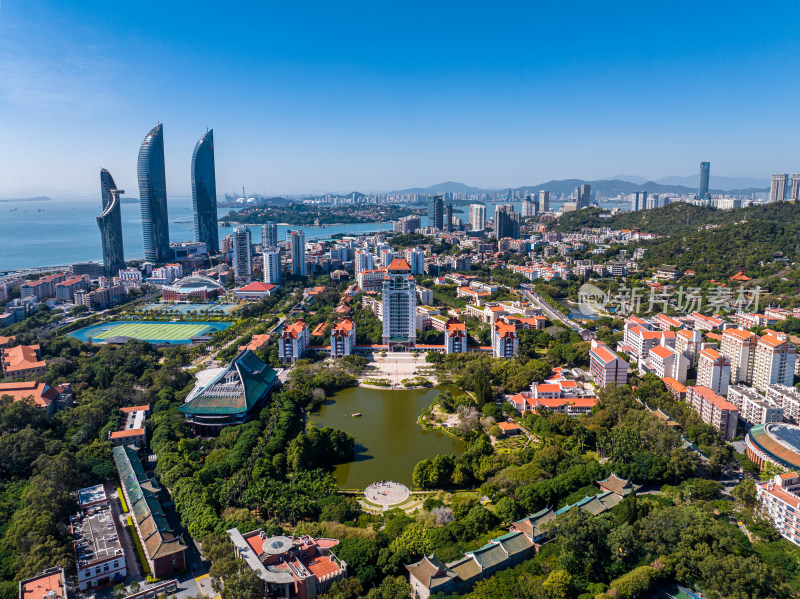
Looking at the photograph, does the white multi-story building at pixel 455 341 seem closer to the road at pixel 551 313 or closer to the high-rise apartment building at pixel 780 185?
the road at pixel 551 313

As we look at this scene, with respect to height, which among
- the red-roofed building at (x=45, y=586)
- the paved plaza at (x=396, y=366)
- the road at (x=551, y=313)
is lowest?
the paved plaza at (x=396, y=366)

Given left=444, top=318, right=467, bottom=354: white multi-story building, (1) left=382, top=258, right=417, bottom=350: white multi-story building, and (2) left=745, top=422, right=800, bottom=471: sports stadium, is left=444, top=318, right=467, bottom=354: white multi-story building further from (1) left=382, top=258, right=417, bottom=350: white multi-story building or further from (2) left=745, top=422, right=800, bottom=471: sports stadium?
(2) left=745, top=422, right=800, bottom=471: sports stadium

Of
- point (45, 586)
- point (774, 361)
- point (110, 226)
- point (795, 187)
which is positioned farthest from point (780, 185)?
point (45, 586)

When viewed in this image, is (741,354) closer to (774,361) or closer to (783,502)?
(774,361)

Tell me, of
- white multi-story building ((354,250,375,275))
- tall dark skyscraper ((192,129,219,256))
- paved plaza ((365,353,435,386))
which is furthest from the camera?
tall dark skyscraper ((192,129,219,256))

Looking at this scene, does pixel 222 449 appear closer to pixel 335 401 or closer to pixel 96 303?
pixel 335 401

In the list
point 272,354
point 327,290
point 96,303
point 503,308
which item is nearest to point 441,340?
point 503,308

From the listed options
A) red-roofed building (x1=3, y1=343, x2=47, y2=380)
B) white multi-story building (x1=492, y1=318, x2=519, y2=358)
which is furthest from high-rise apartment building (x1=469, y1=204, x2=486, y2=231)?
red-roofed building (x1=3, y1=343, x2=47, y2=380)

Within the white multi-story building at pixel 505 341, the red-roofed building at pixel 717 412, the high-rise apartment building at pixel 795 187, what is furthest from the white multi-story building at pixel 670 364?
the high-rise apartment building at pixel 795 187
